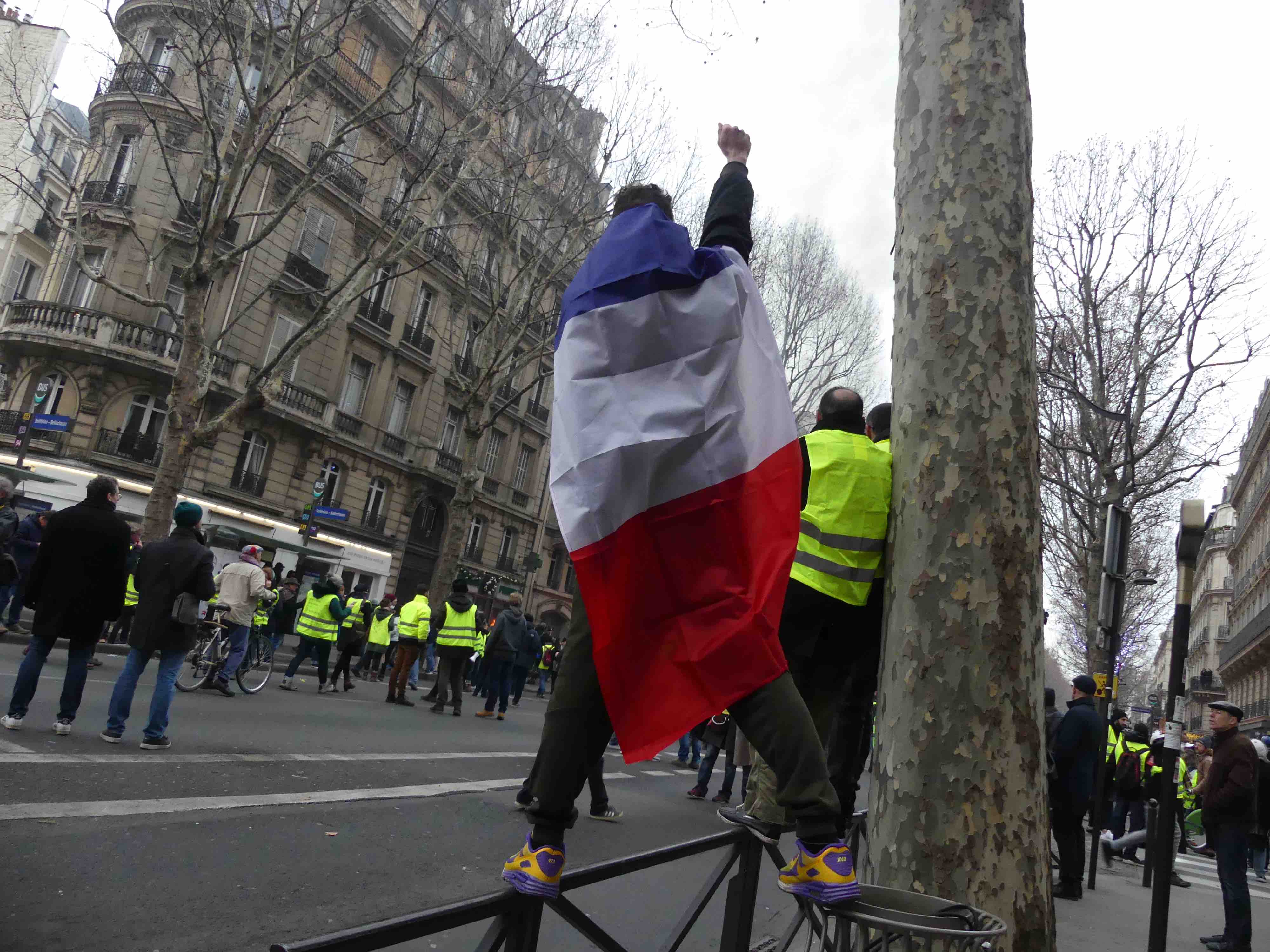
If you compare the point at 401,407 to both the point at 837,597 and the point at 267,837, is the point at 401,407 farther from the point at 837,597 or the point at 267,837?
the point at 837,597

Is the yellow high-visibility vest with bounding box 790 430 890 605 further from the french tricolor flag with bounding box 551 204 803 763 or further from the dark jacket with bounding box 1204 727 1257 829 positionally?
the dark jacket with bounding box 1204 727 1257 829

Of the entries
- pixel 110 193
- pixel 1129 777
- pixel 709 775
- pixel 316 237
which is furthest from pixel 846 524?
pixel 316 237

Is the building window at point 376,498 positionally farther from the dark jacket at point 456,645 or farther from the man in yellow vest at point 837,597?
the man in yellow vest at point 837,597

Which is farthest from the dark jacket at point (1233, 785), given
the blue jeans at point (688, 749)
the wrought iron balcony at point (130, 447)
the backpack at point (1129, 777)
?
the wrought iron balcony at point (130, 447)

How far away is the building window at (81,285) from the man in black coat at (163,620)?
70.6 feet

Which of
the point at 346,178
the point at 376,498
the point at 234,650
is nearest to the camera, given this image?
the point at 234,650

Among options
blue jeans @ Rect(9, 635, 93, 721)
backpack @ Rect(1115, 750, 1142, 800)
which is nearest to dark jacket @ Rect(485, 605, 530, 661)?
blue jeans @ Rect(9, 635, 93, 721)

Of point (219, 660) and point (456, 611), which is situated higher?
point (456, 611)

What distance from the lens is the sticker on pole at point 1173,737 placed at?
223 inches

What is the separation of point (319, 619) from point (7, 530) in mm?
4128

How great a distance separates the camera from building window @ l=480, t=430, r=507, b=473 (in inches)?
1570

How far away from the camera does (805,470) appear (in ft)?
10.0

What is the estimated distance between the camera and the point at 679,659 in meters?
2.26

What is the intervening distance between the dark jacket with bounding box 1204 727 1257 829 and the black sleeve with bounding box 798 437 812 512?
21.0ft
